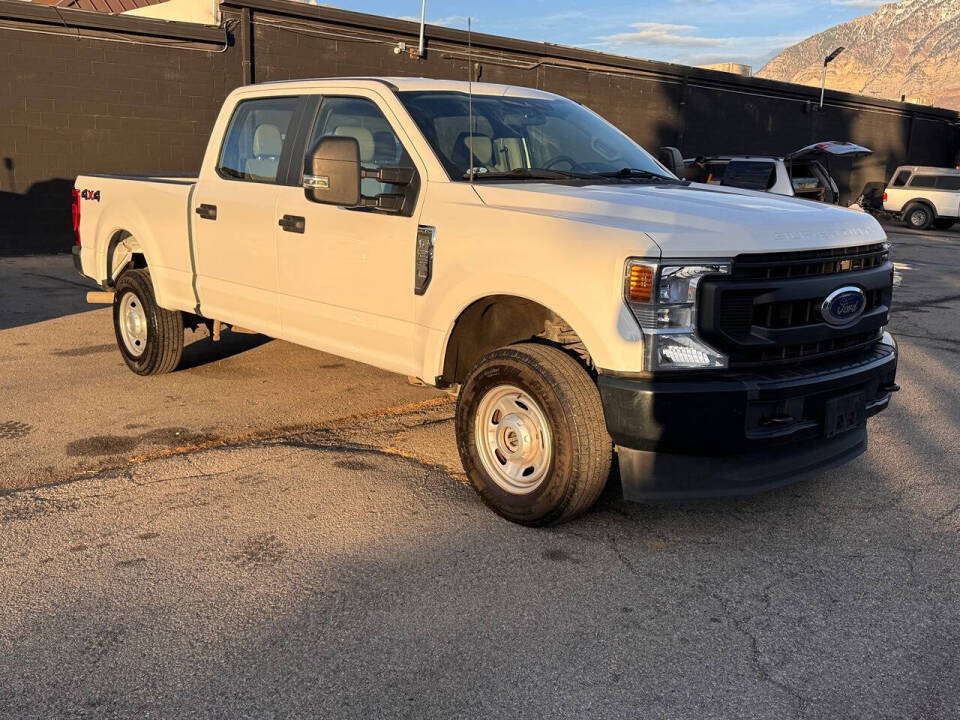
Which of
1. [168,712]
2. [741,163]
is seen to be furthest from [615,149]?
[741,163]

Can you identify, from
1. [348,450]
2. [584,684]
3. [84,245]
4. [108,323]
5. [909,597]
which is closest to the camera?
[584,684]

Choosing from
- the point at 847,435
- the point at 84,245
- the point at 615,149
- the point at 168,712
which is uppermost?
the point at 615,149

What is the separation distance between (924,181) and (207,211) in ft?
80.4

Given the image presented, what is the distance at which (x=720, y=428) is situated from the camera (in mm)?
3807

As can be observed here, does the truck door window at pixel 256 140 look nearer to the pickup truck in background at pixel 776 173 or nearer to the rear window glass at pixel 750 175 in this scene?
the pickup truck in background at pixel 776 173

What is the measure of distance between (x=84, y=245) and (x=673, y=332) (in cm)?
544

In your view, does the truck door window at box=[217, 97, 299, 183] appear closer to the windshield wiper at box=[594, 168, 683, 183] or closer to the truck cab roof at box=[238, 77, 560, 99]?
the truck cab roof at box=[238, 77, 560, 99]

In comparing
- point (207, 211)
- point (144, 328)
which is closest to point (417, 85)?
point (207, 211)

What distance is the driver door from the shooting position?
192 inches

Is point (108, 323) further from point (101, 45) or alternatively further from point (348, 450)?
point (101, 45)

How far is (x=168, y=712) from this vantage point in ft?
9.23

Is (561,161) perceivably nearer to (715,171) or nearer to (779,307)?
(779,307)

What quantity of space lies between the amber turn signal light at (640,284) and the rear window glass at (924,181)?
25.2 metres

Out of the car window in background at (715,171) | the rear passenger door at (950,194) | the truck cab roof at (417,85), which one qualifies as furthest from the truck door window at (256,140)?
the rear passenger door at (950,194)
